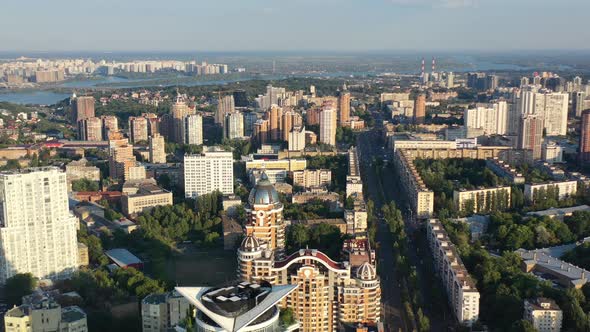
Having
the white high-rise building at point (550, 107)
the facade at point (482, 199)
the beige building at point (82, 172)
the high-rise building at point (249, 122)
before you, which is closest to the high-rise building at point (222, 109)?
the high-rise building at point (249, 122)

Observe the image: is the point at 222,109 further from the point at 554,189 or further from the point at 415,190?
the point at 554,189

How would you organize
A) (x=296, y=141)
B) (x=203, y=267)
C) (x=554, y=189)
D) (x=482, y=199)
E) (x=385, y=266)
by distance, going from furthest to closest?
(x=296, y=141) → (x=554, y=189) → (x=482, y=199) → (x=203, y=267) → (x=385, y=266)

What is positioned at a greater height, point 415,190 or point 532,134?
point 532,134

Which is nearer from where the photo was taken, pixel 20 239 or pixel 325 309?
pixel 325 309

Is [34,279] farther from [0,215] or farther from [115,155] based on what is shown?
[115,155]

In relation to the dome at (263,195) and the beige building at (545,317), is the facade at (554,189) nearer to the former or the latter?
the beige building at (545,317)

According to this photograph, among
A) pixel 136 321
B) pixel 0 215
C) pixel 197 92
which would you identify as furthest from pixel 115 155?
pixel 197 92

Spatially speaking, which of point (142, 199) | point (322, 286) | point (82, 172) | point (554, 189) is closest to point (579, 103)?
point (554, 189)

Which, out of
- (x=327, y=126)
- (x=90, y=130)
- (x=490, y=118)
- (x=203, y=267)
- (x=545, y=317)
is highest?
(x=490, y=118)
